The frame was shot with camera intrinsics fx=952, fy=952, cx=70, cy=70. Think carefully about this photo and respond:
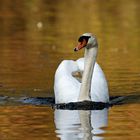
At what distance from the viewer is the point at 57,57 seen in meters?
21.9

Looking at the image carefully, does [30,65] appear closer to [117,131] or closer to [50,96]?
[50,96]

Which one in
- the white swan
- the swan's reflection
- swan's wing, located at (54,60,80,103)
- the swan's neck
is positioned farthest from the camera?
swan's wing, located at (54,60,80,103)

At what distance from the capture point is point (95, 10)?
1671 inches

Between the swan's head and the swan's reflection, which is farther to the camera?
the swan's head

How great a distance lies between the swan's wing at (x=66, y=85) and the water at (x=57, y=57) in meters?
0.38

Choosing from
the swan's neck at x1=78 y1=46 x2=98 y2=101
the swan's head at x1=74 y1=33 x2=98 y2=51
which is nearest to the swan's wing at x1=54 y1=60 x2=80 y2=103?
the swan's neck at x1=78 y1=46 x2=98 y2=101

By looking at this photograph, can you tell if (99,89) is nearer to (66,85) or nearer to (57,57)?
(66,85)

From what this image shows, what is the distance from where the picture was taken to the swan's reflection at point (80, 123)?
11.9 m

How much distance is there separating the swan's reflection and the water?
0.5 inches

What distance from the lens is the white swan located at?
1491 cm

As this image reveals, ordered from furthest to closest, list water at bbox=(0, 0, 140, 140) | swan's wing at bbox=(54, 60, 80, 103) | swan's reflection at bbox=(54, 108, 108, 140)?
swan's wing at bbox=(54, 60, 80, 103) < water at bbox=(0, 0, 140, 140) < swan's reflection at bbox=(54, 108, 108, 140)

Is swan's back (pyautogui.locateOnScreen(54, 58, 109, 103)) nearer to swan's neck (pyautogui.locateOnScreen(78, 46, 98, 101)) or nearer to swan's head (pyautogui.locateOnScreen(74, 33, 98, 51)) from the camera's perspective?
swan's neck (pyautogui.locateOnScreen(78, 46, 98, 101))

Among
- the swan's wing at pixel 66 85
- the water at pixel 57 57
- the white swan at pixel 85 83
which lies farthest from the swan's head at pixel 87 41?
the water at pixel 57 57

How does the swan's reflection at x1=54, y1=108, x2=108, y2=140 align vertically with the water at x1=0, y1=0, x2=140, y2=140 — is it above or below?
below
